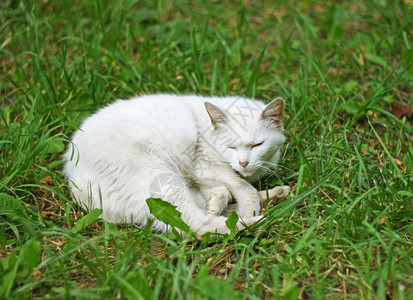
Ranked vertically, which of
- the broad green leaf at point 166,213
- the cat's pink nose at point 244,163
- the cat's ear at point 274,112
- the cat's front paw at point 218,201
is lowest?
the cat's front paw at point 218,201

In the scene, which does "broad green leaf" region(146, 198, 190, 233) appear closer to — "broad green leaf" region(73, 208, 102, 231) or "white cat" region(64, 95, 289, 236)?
"white cat" region(64, 95, 289, 236)

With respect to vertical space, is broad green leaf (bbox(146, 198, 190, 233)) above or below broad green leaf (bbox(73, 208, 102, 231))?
→ above

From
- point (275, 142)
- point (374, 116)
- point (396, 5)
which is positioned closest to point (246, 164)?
point (275, 142)

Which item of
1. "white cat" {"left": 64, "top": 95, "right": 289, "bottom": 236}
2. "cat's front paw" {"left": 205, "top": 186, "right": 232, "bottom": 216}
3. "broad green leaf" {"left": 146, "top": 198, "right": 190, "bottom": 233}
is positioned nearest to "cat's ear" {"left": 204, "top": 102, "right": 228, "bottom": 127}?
"white cat" {"left": 64, "top": 95, "right": 289, "bottom": 236}

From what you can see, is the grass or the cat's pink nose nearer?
the grass

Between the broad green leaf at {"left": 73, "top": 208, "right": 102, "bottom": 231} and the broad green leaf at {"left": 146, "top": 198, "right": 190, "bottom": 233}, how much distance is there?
12.8 inches

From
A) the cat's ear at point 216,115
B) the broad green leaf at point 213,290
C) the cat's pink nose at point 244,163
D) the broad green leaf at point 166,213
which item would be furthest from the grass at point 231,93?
the cat's ear at point 216,115

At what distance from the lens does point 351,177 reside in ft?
9.24

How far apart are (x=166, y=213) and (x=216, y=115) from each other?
772 millimetres

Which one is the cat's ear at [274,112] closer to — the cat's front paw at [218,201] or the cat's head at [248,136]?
→ the cat's head at [248,136]

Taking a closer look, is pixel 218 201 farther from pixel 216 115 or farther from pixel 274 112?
pixel 274 112

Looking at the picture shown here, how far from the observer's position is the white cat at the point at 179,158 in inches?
102

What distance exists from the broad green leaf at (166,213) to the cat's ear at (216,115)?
0.72 m

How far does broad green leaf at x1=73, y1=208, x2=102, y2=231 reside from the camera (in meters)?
2.48
